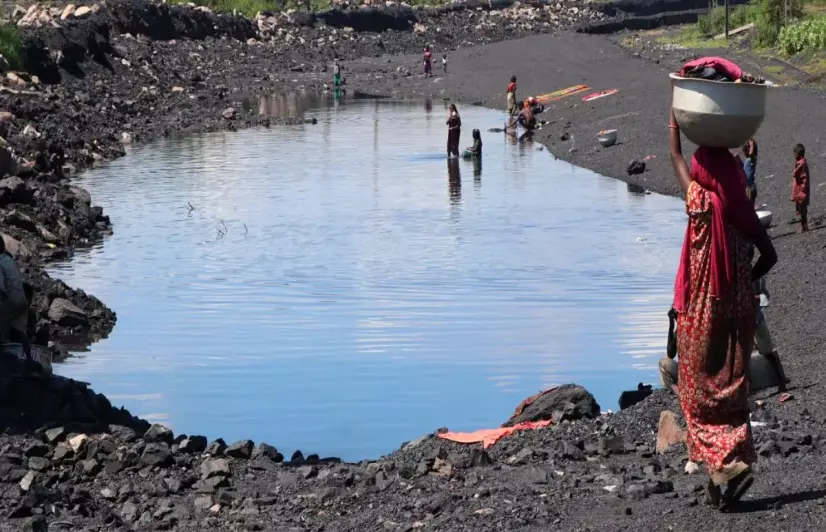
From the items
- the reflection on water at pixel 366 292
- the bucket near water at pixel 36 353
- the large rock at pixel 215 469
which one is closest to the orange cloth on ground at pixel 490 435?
the reflection on water at pixel 366 292

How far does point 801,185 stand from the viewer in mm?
17109

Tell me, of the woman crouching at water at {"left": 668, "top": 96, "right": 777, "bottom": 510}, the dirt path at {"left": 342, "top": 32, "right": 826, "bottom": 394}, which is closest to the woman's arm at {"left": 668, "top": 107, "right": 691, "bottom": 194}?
the woman crouching at water at {"left": 668, "top": 96, "right": 777, "bottom": 510}

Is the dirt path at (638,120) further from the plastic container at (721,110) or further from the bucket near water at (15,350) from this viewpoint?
the bucket near water at (15,350)

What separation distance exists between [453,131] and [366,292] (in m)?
14.1

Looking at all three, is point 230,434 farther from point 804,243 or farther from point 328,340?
point 804,243

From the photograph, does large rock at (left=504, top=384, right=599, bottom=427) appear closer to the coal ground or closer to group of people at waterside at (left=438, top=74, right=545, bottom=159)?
the coal ground

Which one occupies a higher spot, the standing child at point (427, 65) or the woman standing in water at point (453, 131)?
the woman standing in water at point (453, 131)

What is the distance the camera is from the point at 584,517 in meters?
6.93

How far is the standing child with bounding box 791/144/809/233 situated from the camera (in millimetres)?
16688

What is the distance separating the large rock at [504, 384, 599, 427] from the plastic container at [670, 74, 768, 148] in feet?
12.9

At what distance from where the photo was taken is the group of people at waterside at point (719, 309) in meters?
6.48

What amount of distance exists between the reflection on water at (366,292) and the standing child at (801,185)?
1941 mm

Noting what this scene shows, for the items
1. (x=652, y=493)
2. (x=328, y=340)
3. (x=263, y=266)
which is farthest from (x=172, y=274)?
(x=652, y=493)

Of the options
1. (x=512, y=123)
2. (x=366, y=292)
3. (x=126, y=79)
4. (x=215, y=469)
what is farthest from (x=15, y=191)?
(x=126, y=79)
